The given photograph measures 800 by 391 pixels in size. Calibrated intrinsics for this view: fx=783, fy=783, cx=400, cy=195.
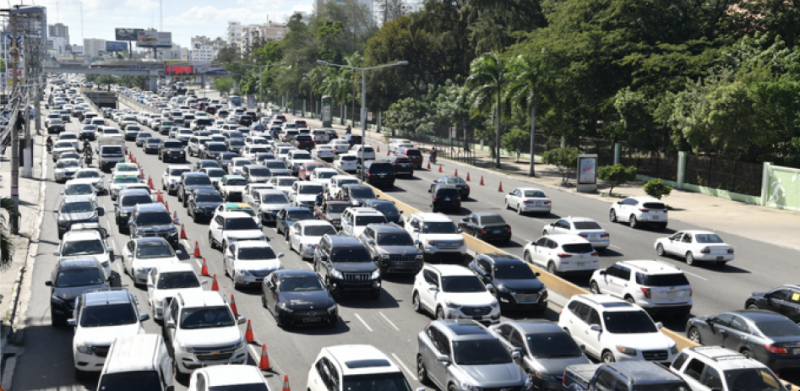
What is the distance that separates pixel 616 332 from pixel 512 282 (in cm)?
536

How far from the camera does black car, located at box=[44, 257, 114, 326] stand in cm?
2145

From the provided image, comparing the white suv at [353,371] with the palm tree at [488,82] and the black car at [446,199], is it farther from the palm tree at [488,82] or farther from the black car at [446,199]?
the palm tree at [488,82]

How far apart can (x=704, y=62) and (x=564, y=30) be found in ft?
48.4

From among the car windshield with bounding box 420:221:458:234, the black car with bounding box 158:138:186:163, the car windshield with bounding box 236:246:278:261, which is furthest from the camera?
the black car with bounding box 158:138:186:163

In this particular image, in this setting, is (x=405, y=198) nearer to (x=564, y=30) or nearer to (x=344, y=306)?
(x=344, y=306)

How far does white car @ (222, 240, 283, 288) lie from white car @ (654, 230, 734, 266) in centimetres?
1533

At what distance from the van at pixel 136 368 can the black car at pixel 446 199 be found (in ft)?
82.5

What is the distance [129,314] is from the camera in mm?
18672

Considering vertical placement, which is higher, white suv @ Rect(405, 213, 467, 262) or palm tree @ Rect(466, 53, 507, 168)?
palm tree @ Rect(466, 53, 507, 168)

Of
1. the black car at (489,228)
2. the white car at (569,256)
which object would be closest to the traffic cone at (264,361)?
the white car at (569,256)

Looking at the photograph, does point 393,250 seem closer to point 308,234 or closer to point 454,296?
point 308,234

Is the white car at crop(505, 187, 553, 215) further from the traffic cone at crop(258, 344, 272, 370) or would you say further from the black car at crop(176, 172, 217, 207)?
the traffic cone at crop(258, 344, 272, 370)

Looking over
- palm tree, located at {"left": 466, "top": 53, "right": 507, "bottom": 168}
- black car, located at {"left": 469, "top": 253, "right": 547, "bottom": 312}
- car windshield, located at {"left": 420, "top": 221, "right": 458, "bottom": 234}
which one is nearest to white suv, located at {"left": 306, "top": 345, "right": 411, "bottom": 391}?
black car, located at {"left": 469, "top": 253, "right": 547, "bottom": 312}

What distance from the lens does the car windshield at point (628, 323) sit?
18281 millimetres
